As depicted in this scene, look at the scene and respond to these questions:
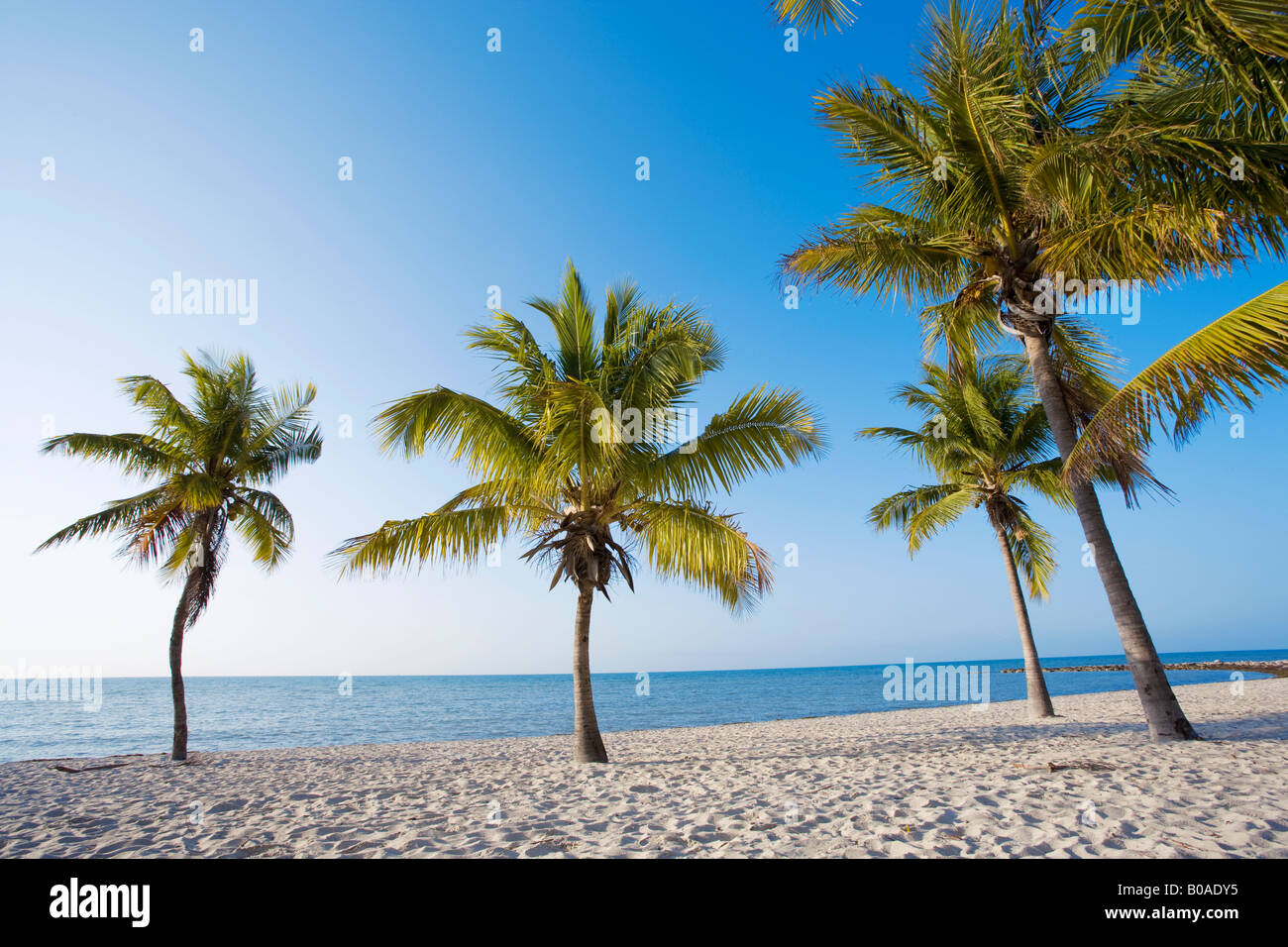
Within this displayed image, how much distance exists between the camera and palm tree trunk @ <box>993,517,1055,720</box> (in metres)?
12.8

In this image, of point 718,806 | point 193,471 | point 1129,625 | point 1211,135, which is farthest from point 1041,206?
point 193,471

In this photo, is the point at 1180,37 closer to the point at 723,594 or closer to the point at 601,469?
the point at 601,469

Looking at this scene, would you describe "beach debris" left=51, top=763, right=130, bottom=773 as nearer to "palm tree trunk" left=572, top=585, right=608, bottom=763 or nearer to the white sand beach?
the white sand beach

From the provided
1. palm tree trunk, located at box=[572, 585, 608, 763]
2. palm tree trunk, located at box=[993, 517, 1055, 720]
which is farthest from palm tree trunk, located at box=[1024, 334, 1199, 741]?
palm tree trunk, located at box=[572, 585, 608, 763]

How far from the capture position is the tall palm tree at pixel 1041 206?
602 centimetres

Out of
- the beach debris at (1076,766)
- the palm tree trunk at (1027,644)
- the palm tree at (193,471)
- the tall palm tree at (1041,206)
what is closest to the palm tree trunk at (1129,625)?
the tall palm tree at (1041,206)

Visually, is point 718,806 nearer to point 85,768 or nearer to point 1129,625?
point 1129,625

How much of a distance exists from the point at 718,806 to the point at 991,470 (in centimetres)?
1108

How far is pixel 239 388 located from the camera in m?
12.0

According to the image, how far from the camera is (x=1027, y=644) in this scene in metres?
12.8

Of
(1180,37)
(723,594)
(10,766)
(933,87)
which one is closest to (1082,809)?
(723,594)

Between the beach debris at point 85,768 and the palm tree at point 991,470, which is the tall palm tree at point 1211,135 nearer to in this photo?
the palm tree at point 991,470

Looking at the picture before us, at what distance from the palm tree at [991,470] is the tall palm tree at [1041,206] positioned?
3559 millimetres

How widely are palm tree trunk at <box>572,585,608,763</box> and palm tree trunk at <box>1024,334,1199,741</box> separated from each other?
6.62 meters
